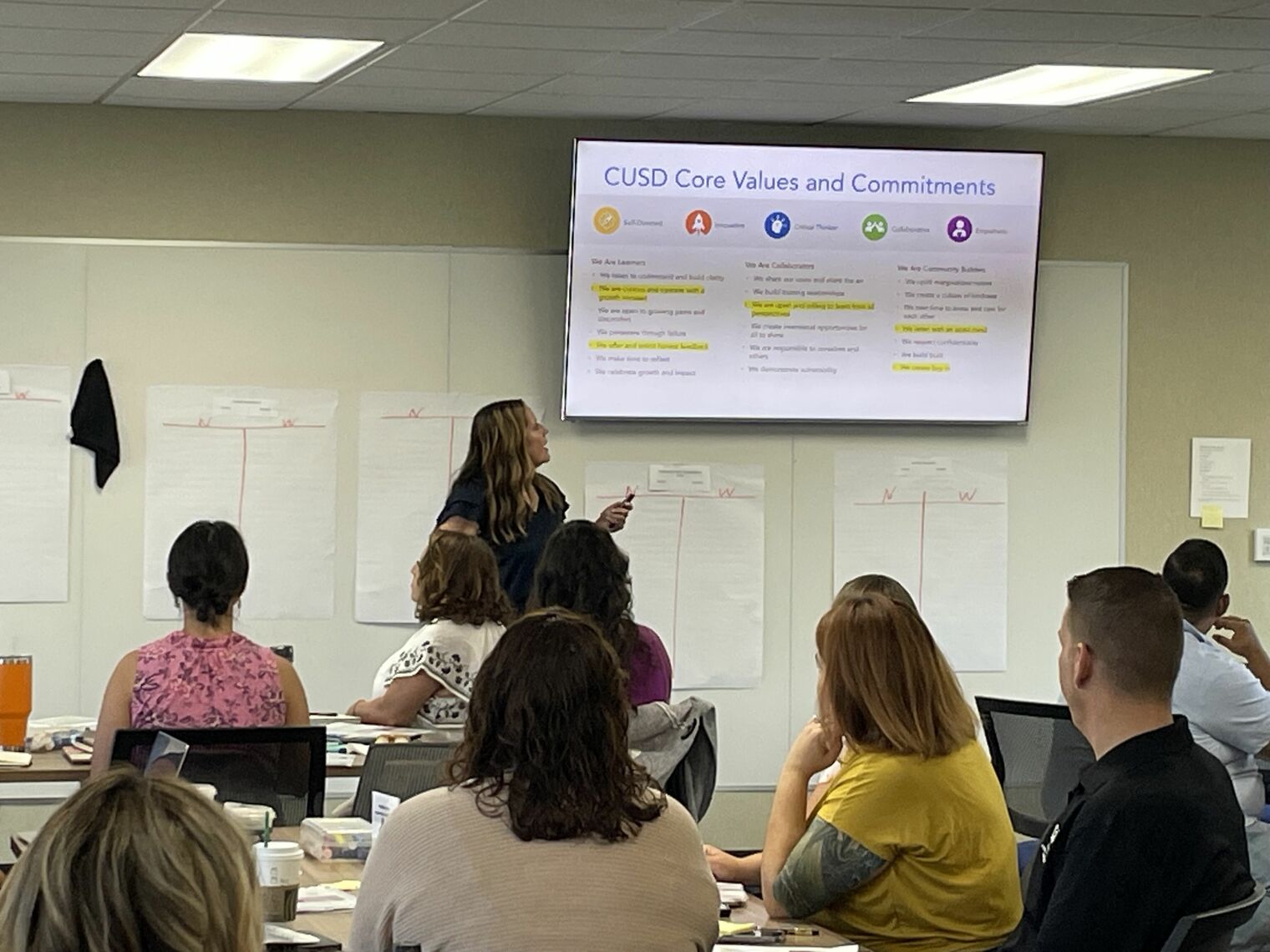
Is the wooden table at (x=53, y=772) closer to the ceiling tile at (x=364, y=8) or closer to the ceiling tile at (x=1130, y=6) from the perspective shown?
the ceiling tile at (x=364, y=8)

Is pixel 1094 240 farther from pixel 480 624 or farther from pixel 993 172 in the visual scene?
pixel 480 624

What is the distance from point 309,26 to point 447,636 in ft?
5.25

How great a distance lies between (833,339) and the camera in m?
6.45

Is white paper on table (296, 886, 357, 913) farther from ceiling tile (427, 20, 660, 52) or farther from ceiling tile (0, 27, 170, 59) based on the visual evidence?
ceiling tile (0, 27, 170, 59)

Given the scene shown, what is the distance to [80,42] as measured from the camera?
509cm

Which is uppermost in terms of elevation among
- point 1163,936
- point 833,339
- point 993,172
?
point 993,172

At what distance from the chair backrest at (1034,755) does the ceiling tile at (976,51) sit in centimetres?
174

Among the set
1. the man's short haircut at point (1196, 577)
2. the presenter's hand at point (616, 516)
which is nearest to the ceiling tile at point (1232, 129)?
the man's short haircut at point (1196, 577)

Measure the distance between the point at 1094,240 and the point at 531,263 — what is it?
2007mm

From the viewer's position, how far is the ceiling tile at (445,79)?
5.58m

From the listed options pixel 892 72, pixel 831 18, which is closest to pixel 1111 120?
pixel 892 72

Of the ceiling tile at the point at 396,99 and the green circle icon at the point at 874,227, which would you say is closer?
the ceiling tile at the point at 396,99

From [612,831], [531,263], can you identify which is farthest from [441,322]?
[612,831]

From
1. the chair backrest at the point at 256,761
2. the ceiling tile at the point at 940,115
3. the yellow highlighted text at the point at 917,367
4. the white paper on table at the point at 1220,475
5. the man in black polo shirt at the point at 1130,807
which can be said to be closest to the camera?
the man in black polo shirt at the point at 1130,807
